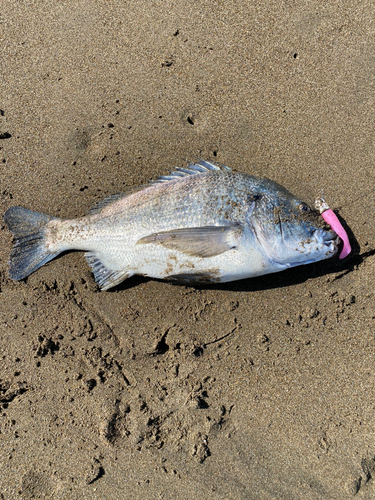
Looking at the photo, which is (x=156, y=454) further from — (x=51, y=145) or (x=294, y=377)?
(x=51, y=145)

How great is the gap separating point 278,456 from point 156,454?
3.39 feet

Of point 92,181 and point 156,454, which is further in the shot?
point 92,181

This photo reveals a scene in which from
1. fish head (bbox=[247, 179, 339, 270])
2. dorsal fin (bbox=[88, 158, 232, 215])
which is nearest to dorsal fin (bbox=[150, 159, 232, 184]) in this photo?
dorsal fin (bbox=[88, 158, 232, 215])

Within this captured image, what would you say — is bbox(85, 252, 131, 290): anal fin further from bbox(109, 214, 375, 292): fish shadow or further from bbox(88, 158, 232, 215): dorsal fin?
bbox(88, 158, 232, 215): dorsal fin

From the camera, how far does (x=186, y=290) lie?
2842 mm

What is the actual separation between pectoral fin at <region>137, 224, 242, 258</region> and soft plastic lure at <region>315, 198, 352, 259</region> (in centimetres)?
81

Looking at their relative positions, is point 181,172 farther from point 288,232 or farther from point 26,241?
point 26,241

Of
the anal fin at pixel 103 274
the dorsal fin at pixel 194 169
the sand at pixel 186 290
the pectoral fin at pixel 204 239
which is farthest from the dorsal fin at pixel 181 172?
the pectoral fin at pixel 204 239

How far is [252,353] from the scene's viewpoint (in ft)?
9.17

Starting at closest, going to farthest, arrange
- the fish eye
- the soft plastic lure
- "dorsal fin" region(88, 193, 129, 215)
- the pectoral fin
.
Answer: the pectoral fin, the fish eye, the soft plastic lure, "dorsal fin" region(88, 193, 129, 215)

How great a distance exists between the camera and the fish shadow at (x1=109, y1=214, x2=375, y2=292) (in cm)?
278

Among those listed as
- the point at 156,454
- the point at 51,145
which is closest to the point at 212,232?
the point at 51,145

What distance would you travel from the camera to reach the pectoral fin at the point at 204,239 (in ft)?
7.82

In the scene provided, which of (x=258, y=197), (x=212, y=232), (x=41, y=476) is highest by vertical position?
(x=258, y=197)
